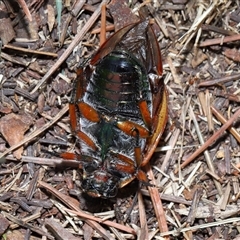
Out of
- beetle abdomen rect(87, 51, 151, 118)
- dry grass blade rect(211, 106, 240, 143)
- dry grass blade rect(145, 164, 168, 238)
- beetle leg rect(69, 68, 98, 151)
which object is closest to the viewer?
beetle abdomen rect(87, 51, 151, 118)

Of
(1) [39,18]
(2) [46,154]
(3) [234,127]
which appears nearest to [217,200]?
(3) [234,127]

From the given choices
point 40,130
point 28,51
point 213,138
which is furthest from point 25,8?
point 213,138

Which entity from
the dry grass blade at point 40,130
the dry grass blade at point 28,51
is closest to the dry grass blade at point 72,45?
the dry grass blade at point 28,51

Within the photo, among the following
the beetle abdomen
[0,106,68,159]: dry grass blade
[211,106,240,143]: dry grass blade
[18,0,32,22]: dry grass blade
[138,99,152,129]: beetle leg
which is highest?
[18,0,32,22]: dry grass blade

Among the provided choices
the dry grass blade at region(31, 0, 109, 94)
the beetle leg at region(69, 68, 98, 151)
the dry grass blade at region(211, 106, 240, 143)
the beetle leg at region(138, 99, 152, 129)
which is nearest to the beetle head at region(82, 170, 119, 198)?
the beetle leg at region(69, 68, 98, 151)

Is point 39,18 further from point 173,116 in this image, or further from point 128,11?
point 173,116

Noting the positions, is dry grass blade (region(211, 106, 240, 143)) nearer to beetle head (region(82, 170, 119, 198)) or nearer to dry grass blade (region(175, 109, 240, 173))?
dry grass blade (region(175, 109, 240, 173))

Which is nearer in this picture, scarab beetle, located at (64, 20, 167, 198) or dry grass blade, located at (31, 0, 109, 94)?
scarab beetle, located at (64, 20, 167, 198)

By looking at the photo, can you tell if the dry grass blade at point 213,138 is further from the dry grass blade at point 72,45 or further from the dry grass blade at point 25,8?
the dry grass blade at point 25,8

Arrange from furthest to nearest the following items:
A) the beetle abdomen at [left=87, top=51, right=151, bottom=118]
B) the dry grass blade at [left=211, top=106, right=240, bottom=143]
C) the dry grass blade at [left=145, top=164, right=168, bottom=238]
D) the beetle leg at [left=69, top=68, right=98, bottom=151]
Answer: the dry grass blade at [left=211, top=106, right=240, bottom=143] → the dry grass blade at [left=145, top=164, right=168, bottom=238] → the beetle leg at [left=69, top=68, right=98, bottom=151] → the beetle abdomen at [left=87, top=51, right=151, bottom=118]
